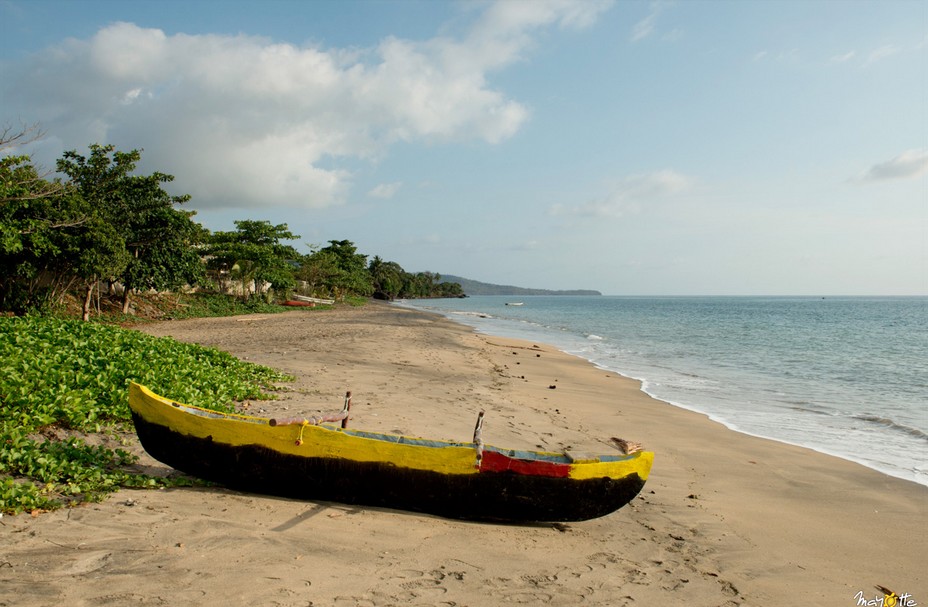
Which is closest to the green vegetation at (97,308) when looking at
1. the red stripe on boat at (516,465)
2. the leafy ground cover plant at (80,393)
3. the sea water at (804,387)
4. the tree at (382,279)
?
the leafy ground cover plant at (80,393)

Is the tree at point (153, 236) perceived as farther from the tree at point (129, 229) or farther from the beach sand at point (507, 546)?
the beach sand at point (507, 546)

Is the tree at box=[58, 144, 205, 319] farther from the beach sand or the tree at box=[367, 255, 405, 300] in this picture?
the tree at box=[367, 255, 405, 300]

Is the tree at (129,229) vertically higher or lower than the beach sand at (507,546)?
higher

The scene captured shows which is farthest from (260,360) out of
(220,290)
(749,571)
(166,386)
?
(220,290)

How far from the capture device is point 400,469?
5152 millimetres

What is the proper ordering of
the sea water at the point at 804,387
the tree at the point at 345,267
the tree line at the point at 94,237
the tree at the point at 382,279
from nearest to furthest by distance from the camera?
1. the sea water at the point at 804,387
2. the tree line at the point at 94,237
3. the tree at the point at 345,267
4. the tree at the point at 382,279

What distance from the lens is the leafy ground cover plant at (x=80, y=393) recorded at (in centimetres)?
510

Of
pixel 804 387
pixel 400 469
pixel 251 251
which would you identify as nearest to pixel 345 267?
pixel 251 251

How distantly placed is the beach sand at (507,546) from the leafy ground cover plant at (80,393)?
0.37 m

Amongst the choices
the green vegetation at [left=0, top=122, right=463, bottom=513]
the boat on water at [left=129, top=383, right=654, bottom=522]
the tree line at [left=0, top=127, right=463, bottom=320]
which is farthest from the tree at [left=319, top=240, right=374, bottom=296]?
the boat on water at [left=129, top=383, right=654, bottom=522]

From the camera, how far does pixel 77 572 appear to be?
374 centimetres

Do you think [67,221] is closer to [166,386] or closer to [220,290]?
[166,386]
